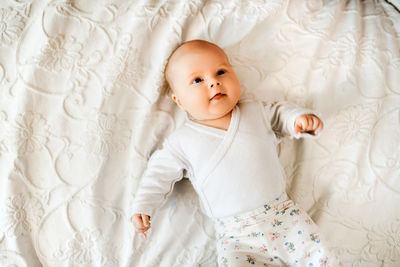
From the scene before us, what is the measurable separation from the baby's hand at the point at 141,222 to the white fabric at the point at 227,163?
0.02 meters

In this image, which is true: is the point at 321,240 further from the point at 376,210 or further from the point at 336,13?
the point at 336,13

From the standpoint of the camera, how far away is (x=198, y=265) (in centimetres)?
109

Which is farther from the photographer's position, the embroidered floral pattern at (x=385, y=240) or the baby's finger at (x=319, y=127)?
the embroidered floral pattern at (x=385, y=240)

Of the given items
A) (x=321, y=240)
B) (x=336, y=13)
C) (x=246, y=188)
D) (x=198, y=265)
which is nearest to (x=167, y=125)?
(x=246, y=188)

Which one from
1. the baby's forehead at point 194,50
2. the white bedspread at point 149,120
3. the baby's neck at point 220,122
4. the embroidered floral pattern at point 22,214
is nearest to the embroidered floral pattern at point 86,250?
the white bedspread at point 149,120

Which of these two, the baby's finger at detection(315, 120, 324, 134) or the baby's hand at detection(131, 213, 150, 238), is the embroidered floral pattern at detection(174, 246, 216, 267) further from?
the baby's finger at detection(315, 120, 324, 134)

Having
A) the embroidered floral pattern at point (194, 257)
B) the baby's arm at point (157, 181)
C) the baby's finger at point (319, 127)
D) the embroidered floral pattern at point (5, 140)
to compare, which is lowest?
the embroidered floral pattern at point (194, 257)

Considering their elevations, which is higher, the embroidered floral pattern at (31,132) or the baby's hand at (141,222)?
the embroidered floral pattern at (31,132)

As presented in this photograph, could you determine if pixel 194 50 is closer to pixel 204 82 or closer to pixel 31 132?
pixel 204 82

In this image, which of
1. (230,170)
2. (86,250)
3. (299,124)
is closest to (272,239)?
(230,170)

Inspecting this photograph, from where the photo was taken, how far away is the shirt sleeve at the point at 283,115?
3.26 feet

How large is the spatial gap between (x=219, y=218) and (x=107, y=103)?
0.58 metres

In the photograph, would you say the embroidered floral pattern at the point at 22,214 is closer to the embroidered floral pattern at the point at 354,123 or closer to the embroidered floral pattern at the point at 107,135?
the embroidered floral pattern at the point at 107,135

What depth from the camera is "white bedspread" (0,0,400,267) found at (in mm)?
1033
